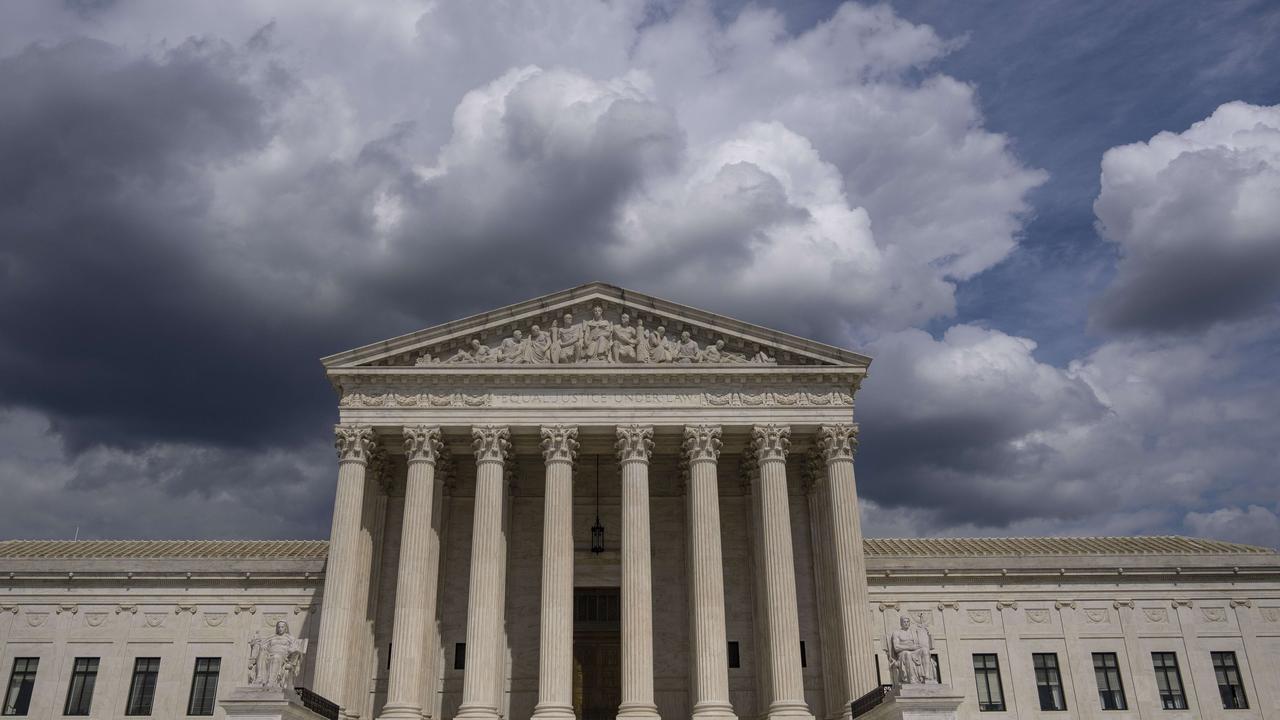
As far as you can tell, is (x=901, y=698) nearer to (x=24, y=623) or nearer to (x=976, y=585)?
(x=976, y=585)

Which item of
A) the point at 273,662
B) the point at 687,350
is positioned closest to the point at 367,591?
the point at 273,662

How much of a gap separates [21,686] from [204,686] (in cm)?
736

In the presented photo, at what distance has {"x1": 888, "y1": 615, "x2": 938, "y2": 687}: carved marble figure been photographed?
2859 cm

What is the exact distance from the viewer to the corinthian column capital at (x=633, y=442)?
36188 millimetres

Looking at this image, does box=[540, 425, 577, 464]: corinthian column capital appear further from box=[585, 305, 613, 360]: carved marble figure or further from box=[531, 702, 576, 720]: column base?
box=[531, 702, 576, 720]: column base

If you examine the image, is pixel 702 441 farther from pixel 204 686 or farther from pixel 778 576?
pixel 204 686

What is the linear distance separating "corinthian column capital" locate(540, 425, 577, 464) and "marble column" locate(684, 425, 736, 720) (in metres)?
4.32

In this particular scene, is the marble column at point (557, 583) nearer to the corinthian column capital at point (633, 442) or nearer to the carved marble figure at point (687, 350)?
the corinthian column capital at point (633, 442)

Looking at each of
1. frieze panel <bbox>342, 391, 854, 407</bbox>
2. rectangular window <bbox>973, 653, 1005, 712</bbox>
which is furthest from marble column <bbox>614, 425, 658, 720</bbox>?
rectangular window <bbox>973, 653, 1005, 712</bbox>

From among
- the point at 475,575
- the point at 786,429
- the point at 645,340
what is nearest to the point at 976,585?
the point at 786,429

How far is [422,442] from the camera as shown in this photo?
36.1 metres

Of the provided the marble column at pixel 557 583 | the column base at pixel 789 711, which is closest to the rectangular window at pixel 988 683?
the column base at pixel 789 711

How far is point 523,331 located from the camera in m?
37.9

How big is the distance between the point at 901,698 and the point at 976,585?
49.4ft
